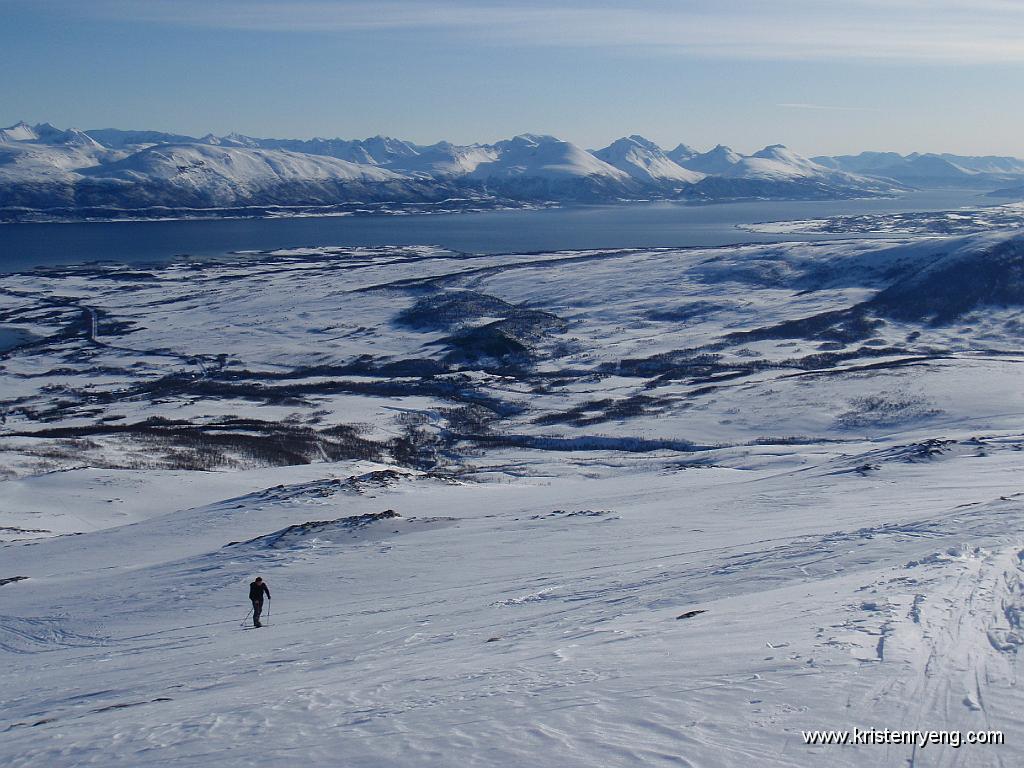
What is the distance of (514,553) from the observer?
19.4 metres

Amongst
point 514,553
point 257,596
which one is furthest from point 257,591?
point 514,553

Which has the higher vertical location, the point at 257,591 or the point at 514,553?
the point at 257,591

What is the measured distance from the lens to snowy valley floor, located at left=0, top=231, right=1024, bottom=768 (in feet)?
28.9

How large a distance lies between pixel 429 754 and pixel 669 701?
2591mm

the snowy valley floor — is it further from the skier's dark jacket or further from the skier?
the skier's dark jacket

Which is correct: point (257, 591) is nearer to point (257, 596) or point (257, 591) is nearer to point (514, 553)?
point (257, 596)

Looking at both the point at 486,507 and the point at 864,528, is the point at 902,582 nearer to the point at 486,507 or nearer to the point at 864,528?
the point at 864,528

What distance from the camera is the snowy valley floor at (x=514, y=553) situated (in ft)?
28.9

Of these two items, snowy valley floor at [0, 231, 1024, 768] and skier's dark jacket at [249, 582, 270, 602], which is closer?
snowy valley floor at [0, 231, 1024, 768]

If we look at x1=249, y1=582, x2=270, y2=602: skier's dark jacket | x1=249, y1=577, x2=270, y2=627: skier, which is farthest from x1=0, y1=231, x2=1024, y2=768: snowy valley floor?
x1=249, y1=582, x2=270, y2=602: skier's dark jacket

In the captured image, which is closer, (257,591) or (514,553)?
(257,591)

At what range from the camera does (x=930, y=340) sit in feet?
235

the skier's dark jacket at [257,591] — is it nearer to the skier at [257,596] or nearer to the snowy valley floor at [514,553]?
the skier at [257,596]

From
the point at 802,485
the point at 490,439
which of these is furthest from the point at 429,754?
the point at 490,439
